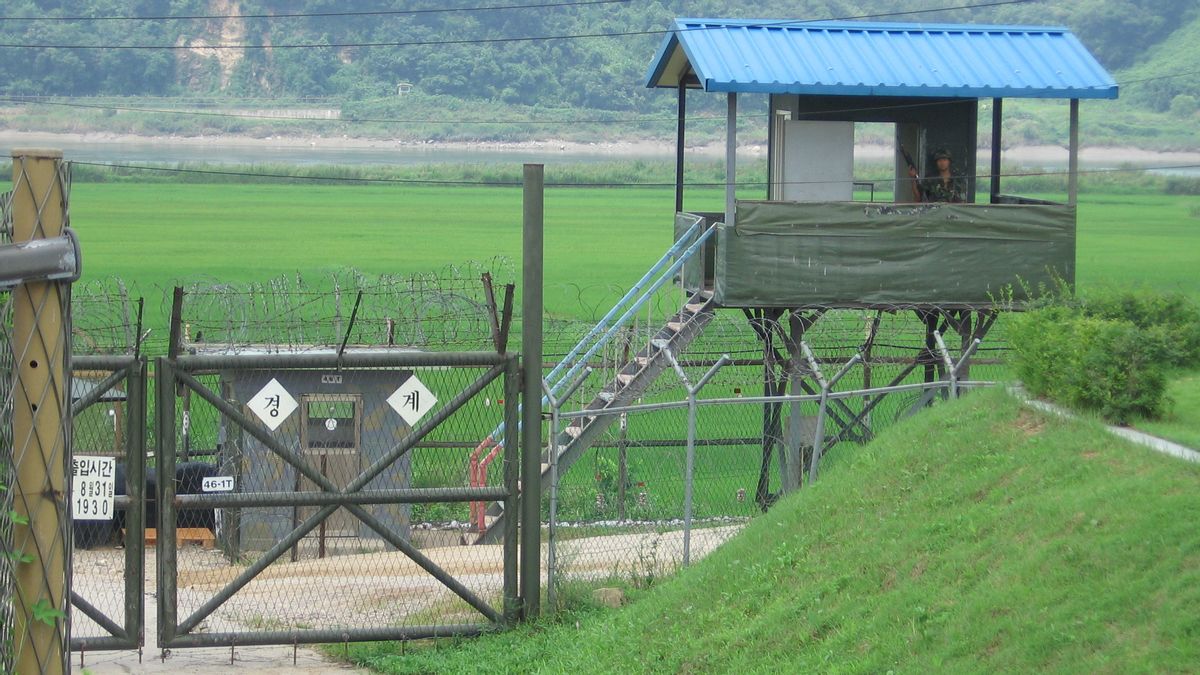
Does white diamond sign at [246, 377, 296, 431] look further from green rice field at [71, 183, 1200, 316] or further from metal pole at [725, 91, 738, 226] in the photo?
green rice field at [71, 183, 1200, 316]

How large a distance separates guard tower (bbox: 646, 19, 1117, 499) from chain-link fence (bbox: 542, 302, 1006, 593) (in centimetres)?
20

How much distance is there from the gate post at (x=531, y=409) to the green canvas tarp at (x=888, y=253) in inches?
297

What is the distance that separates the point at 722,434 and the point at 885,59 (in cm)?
903

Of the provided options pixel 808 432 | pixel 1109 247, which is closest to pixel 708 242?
pixel 808 432

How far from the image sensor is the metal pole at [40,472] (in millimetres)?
5926

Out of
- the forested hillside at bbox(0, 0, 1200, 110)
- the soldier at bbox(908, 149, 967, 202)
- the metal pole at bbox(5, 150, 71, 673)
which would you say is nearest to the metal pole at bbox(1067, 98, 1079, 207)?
the soldier at bbox(908, 149, 967, 202)

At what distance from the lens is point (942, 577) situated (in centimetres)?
855

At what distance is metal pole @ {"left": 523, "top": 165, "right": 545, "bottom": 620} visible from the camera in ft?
36.7

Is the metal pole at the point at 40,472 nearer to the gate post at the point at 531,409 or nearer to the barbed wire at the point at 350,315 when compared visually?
the barbed wire at the point at 350,315

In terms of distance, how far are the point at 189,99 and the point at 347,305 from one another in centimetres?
9089

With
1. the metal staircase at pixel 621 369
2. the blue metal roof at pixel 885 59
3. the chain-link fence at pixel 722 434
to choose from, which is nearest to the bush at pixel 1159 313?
the chain-link fence at pixel 722 434

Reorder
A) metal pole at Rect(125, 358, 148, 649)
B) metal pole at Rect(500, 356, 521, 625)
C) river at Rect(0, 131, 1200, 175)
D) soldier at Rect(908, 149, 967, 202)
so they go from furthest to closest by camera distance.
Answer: river at Rect(0, 131, 1200, 175) → soldier at Rect(908, 149, 967, 202) → metal pole at Rect(500, 356, 521, 625) → metal pole at Rect(125, 358, 148, 649)

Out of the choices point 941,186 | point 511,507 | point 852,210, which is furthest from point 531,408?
point 941,186

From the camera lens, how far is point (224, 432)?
1586 centimetres
